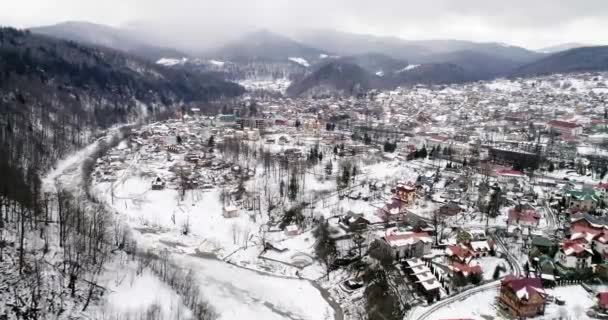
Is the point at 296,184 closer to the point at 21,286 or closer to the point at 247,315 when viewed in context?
the point at 247,315

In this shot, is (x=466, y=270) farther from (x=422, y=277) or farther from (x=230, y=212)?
(x=230, y=212)

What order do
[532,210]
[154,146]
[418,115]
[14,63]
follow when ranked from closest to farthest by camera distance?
Result: [532,210]
[154,146]
[14,63]
[418,115]

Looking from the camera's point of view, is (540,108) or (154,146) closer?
(154,146)

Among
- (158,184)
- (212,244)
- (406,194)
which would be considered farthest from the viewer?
(158,184)

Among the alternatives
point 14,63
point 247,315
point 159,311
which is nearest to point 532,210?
point 247,315

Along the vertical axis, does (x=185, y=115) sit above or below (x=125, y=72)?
below

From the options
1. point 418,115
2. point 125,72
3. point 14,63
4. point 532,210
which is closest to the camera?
point 532,210

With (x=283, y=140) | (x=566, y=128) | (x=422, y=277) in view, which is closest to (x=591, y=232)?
(x=422, y=277)

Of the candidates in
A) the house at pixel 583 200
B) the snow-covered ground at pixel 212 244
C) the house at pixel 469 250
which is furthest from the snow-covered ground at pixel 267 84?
the house at pixel 469 250
